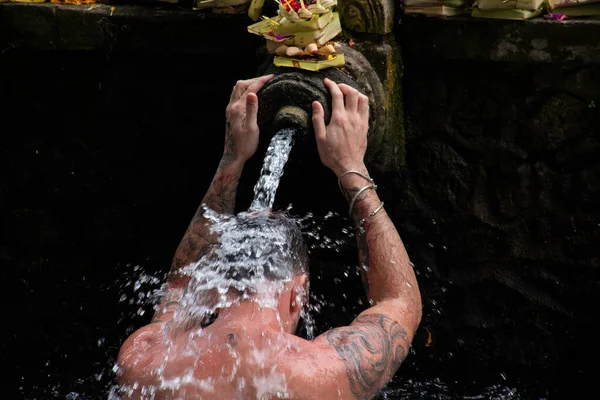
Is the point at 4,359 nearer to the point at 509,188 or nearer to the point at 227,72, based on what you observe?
the point at 227,72

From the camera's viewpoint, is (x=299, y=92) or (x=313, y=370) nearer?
(x=313, y=370)

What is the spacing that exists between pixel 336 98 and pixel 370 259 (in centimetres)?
58

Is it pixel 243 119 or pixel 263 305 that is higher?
pixel 243 119

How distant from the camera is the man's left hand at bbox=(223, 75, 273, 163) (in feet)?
8.70

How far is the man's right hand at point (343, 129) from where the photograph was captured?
8.52 feet

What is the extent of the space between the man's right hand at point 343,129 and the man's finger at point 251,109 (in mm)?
211

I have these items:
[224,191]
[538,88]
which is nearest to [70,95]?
[224,191]

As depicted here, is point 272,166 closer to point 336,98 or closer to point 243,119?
point 243,119

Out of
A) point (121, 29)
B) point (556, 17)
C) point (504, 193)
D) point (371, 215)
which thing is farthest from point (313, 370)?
point (121, 29)

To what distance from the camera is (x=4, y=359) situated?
13.5ft

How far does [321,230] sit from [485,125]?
2.83 feet

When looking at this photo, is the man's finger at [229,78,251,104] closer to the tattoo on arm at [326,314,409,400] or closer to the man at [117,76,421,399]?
the man at [117,76,421,399]

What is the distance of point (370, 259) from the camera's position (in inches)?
105

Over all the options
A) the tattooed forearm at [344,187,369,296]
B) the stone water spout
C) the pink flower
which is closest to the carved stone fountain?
the stone water spout
